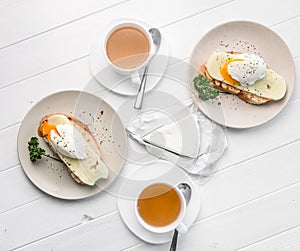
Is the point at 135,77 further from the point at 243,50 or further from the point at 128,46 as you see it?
the point at 243,50

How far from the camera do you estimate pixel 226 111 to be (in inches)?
77.0

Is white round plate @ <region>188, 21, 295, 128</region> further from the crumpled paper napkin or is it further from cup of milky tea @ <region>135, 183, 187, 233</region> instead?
cup of milky tea @ <region>135, 183, 187, 233</region>

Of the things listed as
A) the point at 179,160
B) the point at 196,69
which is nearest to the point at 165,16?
the point at 196,69

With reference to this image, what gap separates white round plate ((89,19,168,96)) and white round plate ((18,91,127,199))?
7 centimetres

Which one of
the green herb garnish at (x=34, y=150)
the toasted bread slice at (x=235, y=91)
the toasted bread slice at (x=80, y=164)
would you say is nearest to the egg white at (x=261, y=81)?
the toasted bread slice at (x=235, y=91)

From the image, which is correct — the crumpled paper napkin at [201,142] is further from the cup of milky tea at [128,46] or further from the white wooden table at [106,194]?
the cup of milky tea at [128,46]

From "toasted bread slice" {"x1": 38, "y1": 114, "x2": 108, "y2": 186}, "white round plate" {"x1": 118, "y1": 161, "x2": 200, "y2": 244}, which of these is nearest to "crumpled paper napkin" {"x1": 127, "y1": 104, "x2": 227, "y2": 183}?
"white round plate" {"x1": 118, "y1": 161, "x2": 200, "y2": 244}

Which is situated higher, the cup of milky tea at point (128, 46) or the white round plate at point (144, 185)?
the cup of milky tea at point (128, 46)

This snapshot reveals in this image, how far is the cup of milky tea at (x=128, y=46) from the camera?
6.27 feet

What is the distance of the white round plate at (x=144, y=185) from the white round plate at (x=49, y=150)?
0.06m

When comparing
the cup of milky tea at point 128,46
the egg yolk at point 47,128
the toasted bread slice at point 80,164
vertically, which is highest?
the cup of milky tea at point 128,46

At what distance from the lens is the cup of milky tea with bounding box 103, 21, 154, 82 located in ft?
6.27

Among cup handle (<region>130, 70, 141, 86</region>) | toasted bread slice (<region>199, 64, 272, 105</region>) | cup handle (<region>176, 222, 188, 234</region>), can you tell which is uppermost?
cup handle (<region>130, 70, 141, 86</region>)

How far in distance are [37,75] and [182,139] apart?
1.63 feet
